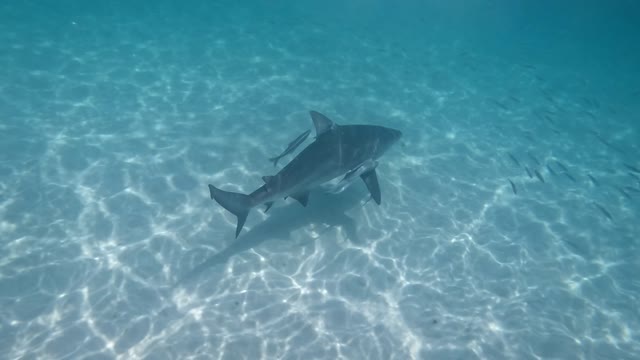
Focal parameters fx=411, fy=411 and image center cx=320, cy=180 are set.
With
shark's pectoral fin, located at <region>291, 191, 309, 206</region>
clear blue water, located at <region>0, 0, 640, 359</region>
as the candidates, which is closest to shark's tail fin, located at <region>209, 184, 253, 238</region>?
shark's pectoral fin, located at <region>291, 191, 309, 206</region>

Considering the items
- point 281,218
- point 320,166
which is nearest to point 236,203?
point 320,166

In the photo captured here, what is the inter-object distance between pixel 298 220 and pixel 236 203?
9.96ft

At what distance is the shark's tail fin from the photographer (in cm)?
838

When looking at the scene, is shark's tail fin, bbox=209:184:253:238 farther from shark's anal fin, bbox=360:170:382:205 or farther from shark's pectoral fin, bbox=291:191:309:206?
shark's anal fin, bbox=360:170:382:205

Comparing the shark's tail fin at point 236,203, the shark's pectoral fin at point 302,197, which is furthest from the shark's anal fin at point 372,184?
the shark's tail fin at point 236,203

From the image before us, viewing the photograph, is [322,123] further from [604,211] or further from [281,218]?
[604,211]

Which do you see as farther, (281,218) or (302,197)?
(281,218)

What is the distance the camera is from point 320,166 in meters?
9.57

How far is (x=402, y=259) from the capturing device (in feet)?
34.9

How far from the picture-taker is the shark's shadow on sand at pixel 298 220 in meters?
10.2

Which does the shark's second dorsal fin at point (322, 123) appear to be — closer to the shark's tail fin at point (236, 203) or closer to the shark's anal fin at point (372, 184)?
the shark's anal fin at point (372, 184)

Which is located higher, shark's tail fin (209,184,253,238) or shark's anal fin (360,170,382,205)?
shark's tail fin (209,184,253,238)

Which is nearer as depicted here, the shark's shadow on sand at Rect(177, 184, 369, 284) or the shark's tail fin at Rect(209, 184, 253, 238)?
the shark's tail fin at Rect(209, 184, 253, 238)

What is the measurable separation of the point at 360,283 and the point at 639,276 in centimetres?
818
